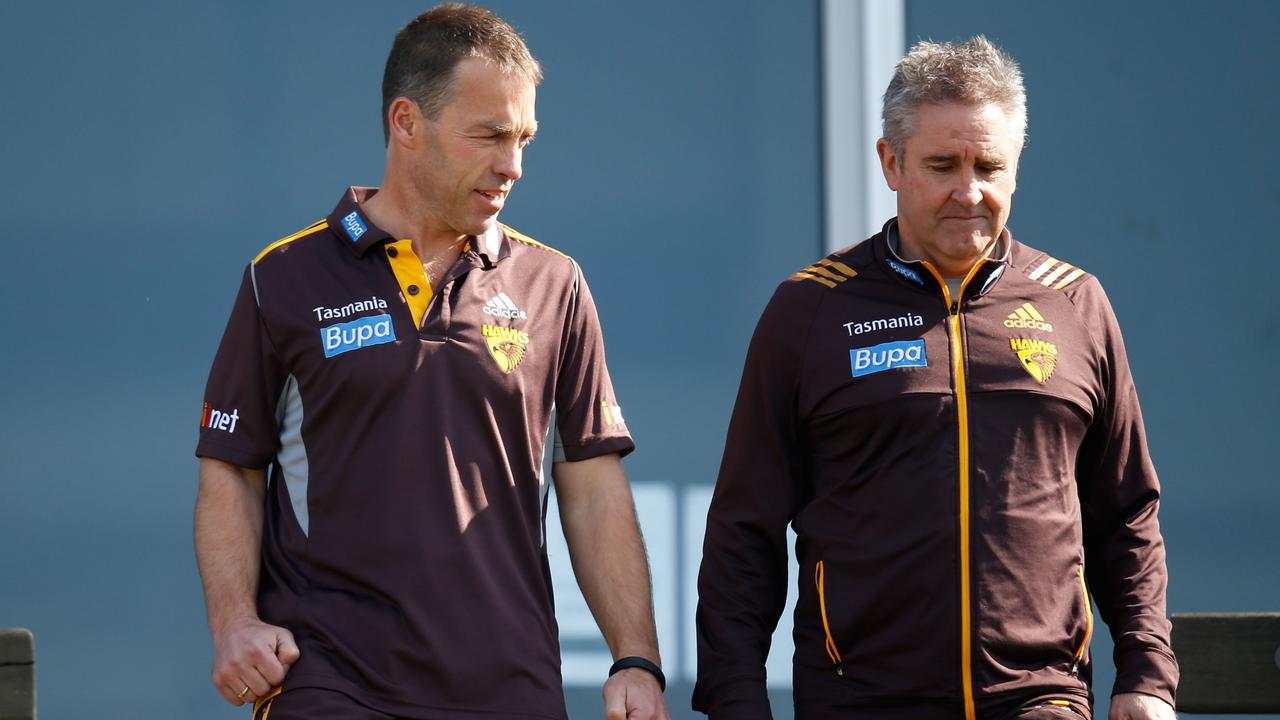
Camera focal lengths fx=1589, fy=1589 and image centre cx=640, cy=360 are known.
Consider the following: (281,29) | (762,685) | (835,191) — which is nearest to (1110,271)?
(835,191)

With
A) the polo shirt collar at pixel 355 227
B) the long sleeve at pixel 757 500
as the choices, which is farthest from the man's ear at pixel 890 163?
the polo shirt collar at pixel 355 227

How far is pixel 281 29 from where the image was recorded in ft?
12.1

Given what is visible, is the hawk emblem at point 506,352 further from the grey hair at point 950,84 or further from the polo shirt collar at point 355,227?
the grey hair at point 950,84

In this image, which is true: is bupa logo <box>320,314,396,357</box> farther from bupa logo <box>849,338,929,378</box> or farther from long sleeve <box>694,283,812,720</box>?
bupa logo <box>849,338,929,378</box>

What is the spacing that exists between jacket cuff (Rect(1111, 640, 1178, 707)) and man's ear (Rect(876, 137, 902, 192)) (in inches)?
33.5

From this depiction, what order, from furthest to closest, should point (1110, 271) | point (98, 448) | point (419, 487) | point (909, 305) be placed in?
point (1110, 271)
point (98, 448)
point (909, 305)
point (419, 487)

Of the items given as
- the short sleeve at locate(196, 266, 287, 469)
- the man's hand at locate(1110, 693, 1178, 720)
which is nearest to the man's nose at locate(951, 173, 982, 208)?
the man's hand at locate(1110, 693, 1178, 720)

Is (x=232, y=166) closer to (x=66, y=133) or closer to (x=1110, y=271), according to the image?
(x=66, y=133)

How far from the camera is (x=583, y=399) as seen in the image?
2684 millimetres

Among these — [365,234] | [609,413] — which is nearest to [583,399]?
[609,413]

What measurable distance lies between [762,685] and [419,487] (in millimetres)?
644

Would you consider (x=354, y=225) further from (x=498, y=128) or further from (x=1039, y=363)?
(x=1039, y=363)

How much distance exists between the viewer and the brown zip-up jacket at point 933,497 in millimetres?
2432

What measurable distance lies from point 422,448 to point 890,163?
0.92m
